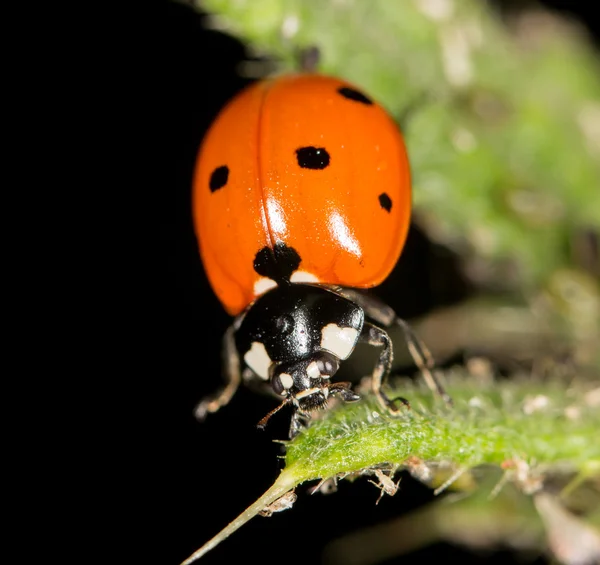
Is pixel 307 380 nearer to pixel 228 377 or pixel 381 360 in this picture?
pixel 381 360

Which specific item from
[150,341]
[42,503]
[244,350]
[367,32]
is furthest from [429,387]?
[42,503]

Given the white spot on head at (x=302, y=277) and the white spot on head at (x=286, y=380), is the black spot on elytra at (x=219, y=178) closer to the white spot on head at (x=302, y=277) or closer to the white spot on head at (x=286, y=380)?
the white spot on head at (x=302, y=277)

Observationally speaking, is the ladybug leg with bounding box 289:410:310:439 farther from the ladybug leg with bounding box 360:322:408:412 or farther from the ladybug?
the ladybug leg with bounding box 360:322:408:412

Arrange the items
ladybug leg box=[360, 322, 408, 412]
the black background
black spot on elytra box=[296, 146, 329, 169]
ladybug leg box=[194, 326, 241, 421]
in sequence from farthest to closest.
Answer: the black background < ladybug leg box=[194, 326, 241, 421] < black spot on elytra box=[296, 146, 329, 169] < ladybug leg box=[360, 322, 408, 412]

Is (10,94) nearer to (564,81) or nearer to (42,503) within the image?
(42,503)

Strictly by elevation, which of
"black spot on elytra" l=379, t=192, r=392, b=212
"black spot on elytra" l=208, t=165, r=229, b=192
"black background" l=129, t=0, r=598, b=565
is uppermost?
"black spot on elytra" l=208, t=165, r=229, b=192

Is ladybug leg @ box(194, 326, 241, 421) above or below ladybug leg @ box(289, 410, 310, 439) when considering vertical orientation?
below

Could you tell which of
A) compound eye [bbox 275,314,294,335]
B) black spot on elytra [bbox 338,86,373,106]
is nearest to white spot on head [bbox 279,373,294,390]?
compound eye [bbox 275,314,294,335]
